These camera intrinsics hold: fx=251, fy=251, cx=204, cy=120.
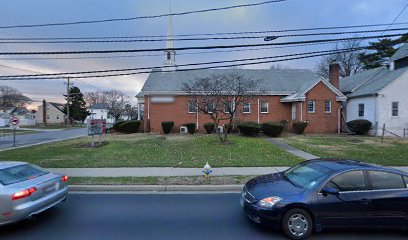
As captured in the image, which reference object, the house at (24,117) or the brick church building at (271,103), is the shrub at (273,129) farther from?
the house at (24,117)

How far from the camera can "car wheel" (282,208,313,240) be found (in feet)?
15.0

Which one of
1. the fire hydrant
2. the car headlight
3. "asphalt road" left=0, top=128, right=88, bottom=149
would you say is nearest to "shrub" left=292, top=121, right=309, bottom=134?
the fire hydrant

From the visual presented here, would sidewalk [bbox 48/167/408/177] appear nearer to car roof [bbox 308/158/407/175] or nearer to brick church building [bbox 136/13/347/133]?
car roof [bbox 308/158/407/175]

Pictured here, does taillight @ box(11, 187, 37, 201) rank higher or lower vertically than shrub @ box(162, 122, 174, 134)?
lower

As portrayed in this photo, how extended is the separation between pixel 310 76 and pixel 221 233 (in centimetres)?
2790

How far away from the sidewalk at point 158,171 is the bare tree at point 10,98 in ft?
335

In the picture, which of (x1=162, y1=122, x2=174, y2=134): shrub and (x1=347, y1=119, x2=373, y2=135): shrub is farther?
(x1=162, y1=122, x2=174, y2=134): shrub

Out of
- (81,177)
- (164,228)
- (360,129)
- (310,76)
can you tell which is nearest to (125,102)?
(310,76)

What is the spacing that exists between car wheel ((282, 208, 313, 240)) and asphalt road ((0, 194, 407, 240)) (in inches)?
7.9

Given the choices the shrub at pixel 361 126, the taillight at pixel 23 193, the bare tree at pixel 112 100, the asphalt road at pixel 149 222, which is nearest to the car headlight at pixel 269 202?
the asphalt road at pixel 149 222

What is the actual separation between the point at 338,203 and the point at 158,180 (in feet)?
17.6

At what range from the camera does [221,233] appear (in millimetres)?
4734

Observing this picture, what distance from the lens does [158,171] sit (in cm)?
950

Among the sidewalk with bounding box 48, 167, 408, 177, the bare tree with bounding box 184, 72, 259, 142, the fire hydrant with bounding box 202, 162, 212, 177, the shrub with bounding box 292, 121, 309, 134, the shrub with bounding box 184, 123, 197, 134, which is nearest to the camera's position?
the fire hydrant with bounding box 202, 162, 212, 177
